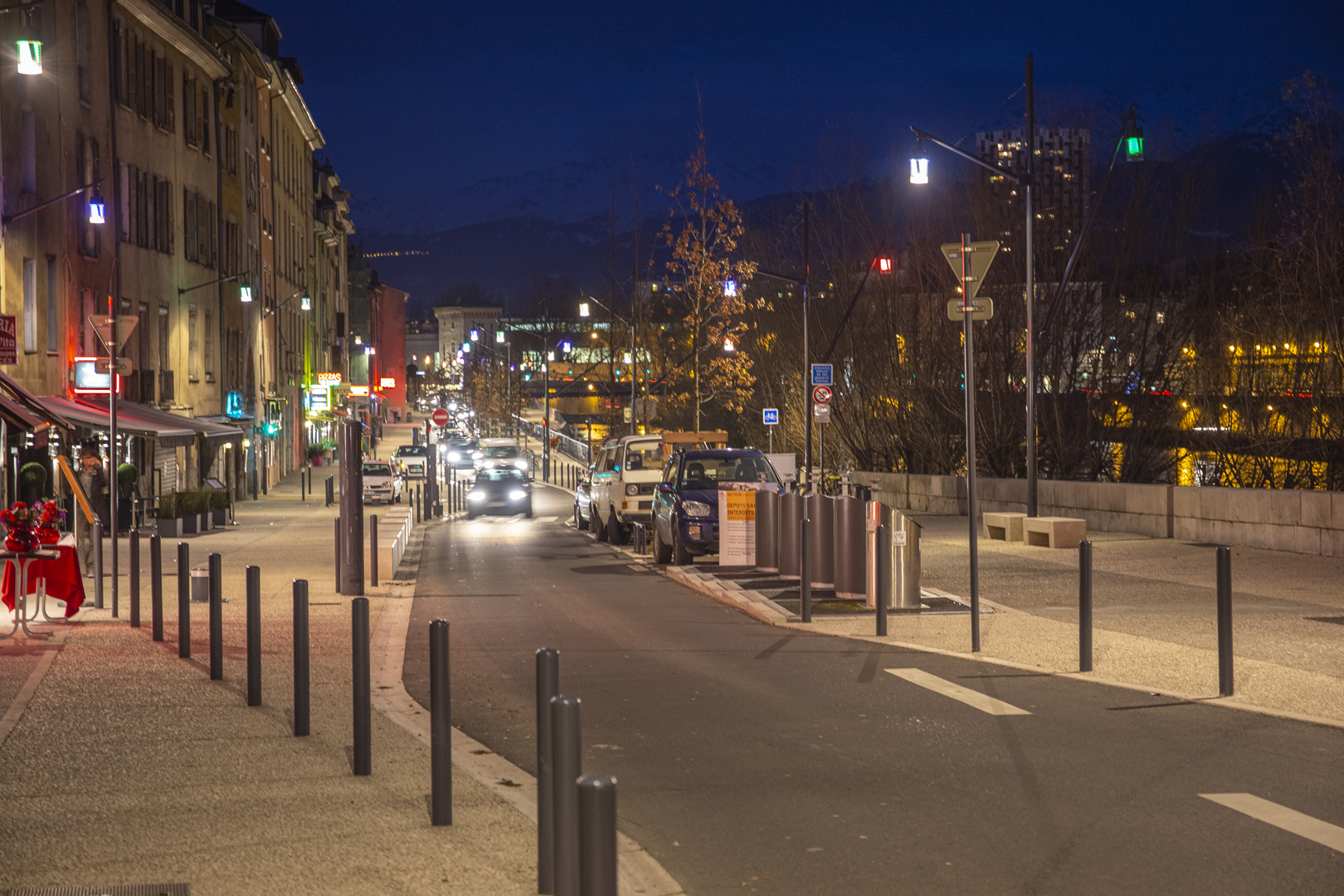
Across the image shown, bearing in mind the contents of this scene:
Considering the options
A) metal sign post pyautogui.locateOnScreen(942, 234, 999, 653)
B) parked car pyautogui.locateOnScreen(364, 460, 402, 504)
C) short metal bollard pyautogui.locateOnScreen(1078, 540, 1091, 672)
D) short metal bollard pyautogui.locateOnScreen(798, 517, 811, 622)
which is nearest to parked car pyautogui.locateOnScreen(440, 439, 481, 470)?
parked car pyautogui.locateOnScreen(364, 460, 402, 504)

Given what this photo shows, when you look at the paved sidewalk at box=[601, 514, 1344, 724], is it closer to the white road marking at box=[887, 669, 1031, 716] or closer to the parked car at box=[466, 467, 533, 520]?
the white road marking at box=[887, 669, 1031, 716]

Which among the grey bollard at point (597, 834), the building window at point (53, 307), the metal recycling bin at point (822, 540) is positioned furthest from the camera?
the building window at point (53, 307)

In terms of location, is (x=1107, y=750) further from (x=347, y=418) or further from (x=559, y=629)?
(x=347, y=418)

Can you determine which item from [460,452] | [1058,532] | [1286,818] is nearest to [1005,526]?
[1058,532]

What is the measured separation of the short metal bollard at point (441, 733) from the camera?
6453 millimetres

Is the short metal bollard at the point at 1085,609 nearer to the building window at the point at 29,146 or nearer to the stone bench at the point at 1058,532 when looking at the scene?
the stone bench at the point at 1058,532

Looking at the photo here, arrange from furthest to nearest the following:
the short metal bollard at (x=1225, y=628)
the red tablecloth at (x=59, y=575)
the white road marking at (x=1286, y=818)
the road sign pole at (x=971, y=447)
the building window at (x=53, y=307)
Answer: the building window at (x=53, y=307)
the red tablecloth at (x=59, y=575)
the road sign pole at (x=971, y=447)
the short metal bollard at (x=1225, y=628)
the white road marking at (x=1286, y=818)

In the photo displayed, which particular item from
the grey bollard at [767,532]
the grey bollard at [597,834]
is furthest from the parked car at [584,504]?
the grey bollard at [597,834]

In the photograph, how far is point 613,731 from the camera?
906 centimetres

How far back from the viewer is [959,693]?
407 inches

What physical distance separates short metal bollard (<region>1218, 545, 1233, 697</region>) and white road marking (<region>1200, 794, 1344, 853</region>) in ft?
9.71

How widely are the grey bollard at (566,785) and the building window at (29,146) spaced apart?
92.2 feet

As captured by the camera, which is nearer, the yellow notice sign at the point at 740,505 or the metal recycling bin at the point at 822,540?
the metal recycling bin at the point at 822,540

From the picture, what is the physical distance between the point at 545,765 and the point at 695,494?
1667cm
